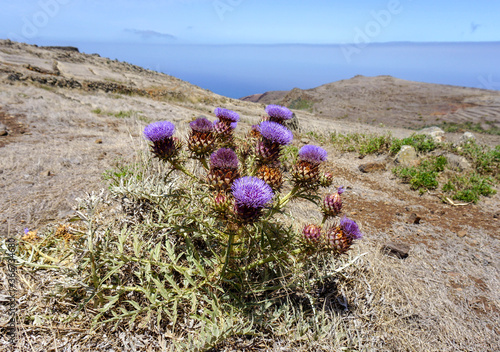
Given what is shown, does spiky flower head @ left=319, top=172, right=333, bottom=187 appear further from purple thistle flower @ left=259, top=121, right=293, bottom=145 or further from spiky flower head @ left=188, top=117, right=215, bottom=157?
spiky flower head @ left=188, top=117, right=215, bottom=157

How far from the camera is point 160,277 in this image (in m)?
2.66

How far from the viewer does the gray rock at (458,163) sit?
7582 millimetres

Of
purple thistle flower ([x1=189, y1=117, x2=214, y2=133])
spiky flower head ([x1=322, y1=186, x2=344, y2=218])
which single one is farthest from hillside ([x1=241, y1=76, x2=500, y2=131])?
purple thistle flower ([x1=189, y1=117, x2=214, y2=133])

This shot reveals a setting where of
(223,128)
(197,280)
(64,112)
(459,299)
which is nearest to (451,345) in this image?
(459,299)

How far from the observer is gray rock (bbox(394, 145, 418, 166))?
798cm

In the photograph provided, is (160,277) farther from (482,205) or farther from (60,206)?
(482,205)

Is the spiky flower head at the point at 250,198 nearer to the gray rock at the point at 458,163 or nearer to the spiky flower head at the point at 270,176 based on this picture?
the spiky flower head at the point at 270,176

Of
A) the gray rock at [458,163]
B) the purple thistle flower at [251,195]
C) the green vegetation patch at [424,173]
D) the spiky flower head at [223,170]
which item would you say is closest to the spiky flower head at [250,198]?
the purple thistle flower at [251,195]

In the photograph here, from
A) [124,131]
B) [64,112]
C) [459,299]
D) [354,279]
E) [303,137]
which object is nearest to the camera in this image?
[354,279]

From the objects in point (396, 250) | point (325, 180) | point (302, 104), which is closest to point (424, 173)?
point (396, 250)

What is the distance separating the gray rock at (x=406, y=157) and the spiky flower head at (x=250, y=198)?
7.17 m

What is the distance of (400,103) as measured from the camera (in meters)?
27.6

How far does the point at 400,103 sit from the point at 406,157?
22694 millimetres

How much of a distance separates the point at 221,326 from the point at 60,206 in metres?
2.86
